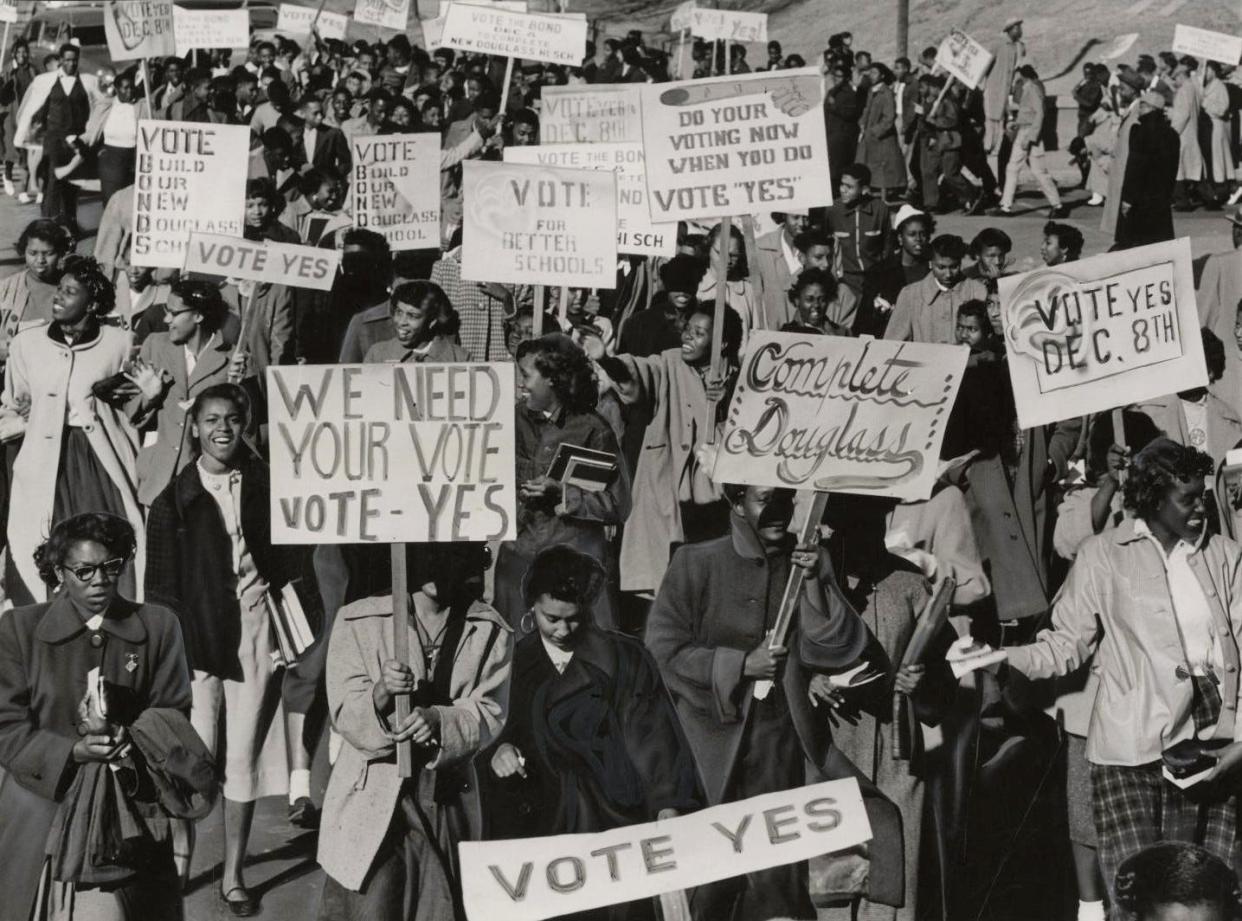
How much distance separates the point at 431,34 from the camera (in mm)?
27828

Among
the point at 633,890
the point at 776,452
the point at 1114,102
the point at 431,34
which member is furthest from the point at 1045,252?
the point at 431,34

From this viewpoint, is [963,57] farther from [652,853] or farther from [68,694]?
[652,853]

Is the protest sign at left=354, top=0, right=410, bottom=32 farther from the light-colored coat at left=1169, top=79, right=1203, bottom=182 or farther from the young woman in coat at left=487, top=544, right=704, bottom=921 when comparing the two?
the young woman in coat at left=487, top=544, right=704, bottom=921

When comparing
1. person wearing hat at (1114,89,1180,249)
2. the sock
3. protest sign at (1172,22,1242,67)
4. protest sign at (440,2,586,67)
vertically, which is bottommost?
the sock

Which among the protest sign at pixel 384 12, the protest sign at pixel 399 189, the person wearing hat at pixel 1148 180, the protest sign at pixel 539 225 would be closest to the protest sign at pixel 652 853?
the protest sign at pixel 539 225

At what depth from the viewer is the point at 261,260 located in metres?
10.2

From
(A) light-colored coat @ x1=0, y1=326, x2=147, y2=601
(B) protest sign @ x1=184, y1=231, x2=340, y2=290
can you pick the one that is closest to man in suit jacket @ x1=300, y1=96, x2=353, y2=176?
(B) protest sign @ x1=184, y1=231, x2=340, y2=290

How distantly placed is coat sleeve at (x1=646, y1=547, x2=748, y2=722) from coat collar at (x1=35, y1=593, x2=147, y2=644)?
1620mm

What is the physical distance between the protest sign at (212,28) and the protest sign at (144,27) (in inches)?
133

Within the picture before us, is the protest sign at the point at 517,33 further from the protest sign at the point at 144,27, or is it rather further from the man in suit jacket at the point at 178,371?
the man in suit jacket at the point at 178,371

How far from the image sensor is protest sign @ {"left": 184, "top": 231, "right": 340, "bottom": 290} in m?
10.1

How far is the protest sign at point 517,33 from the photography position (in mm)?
15312

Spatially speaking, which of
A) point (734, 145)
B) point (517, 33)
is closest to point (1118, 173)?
point (517, 33)

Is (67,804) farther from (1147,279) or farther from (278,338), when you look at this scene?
(278,338)
